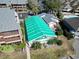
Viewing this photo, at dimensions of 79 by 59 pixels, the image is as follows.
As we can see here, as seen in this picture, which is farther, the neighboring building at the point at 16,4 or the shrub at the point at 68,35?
the neighboring building at the point at 16,4

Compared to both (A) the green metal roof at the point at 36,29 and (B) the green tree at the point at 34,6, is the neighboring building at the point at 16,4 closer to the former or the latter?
(B) the green tree at the point at 34,6

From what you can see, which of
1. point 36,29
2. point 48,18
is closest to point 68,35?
point 36,29

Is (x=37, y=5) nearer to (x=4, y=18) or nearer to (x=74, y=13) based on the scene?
(x=74, y=13)

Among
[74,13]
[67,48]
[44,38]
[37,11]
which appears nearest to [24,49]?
[44,38]

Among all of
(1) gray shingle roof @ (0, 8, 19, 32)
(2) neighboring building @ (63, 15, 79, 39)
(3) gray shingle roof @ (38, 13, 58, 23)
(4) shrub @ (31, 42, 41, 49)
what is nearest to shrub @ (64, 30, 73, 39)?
(2) neighboring building @ (63, 15, 79, 39)

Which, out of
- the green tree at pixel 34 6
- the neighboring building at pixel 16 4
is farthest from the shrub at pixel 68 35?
the neighboring building at pixel 16 4

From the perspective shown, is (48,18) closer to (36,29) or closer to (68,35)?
(36,29)

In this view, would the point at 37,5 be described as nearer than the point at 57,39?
No
